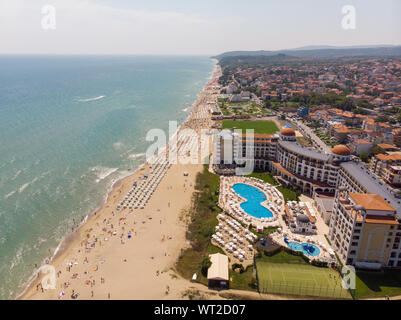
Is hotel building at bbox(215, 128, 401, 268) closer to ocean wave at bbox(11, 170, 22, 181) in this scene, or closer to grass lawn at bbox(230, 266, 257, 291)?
grass lawn at bbox(230, 266, 257, 291)

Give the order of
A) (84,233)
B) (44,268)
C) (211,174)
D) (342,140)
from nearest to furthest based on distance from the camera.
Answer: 1. (44,268)
2. (84,233)
3. (211,174)
4. (342,140)

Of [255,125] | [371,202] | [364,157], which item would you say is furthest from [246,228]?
[255,125]

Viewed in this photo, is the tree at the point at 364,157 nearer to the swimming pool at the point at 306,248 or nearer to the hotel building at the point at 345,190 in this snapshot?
the hotel building at the point at 345,190

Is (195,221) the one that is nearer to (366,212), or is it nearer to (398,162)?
(366,212)

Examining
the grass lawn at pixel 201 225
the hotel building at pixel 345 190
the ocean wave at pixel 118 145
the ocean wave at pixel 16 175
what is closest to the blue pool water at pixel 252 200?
the grass lawn at pixel 201 225

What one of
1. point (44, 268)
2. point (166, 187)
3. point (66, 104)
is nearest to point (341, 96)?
point (166, 187)

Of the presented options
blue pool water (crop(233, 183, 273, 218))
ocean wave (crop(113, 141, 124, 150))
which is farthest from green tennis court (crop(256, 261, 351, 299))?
ocean wave (crop(113, 141, 124, 150))
